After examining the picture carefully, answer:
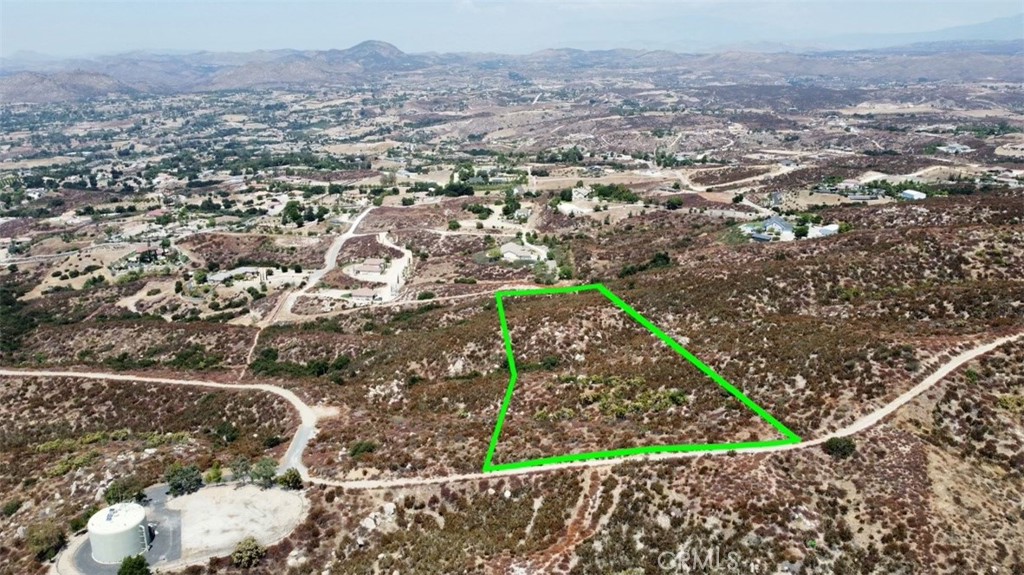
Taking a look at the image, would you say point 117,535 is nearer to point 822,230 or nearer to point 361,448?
point 361,448

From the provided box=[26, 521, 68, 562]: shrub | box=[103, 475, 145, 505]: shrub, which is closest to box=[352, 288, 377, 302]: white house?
box=[103, 475, 145, 505]: shrub

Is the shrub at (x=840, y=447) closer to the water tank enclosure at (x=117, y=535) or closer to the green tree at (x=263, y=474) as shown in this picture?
the green tree at (x=263, y=474)

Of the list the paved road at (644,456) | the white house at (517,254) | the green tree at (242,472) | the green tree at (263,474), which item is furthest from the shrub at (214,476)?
the white house at (517,254)

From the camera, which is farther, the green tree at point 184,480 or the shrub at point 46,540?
the green tree at point 184,480

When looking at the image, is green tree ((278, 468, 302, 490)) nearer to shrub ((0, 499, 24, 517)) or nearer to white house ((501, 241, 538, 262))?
shrub ((0, 499, 24, 517))

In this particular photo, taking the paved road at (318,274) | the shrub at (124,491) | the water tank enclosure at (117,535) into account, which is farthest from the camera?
the paved road at (318,274)

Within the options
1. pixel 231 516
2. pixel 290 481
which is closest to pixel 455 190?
pixel 290 481

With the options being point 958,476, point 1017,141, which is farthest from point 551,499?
point 1017,141

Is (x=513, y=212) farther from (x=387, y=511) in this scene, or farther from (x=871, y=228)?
(x=387, y=511)
